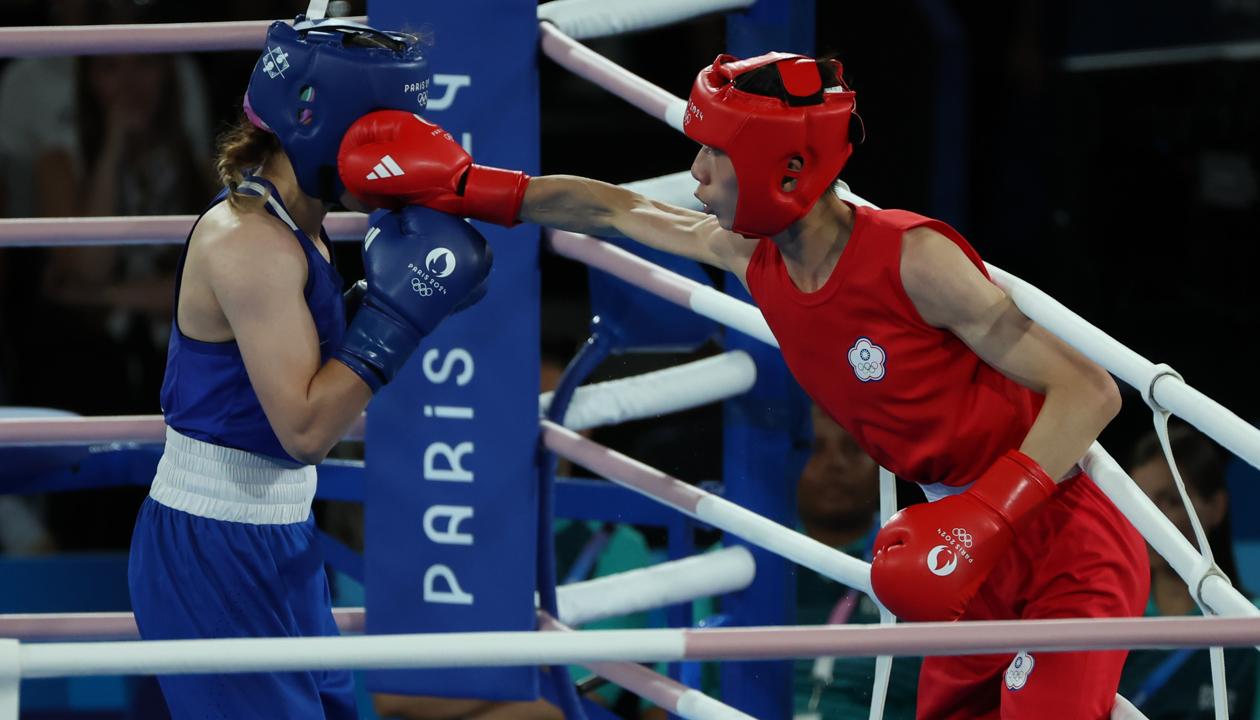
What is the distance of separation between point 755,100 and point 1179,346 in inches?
127

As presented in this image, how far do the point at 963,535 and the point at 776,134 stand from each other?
0.47 m

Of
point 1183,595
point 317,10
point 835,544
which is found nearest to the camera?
point 317,10

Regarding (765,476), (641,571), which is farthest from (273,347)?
(765,476)

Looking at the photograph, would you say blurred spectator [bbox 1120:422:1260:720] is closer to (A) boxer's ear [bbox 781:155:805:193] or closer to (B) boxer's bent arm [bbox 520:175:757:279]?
(B) boxer's bent arm [bbox 520:175:757:279]

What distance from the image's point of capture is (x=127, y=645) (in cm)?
126

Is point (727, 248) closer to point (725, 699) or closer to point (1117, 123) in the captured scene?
point (725, 699)

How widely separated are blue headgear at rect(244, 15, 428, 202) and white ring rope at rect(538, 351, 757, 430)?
0.63 metres

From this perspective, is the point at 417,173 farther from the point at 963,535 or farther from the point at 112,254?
the point at 112,254

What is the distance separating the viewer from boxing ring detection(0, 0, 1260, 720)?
50.8 inches

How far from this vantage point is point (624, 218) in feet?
6.65

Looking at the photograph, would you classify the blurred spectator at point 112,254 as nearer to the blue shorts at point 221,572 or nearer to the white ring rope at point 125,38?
the white ring rope at point 125,38

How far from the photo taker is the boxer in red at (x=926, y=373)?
65.2 inches

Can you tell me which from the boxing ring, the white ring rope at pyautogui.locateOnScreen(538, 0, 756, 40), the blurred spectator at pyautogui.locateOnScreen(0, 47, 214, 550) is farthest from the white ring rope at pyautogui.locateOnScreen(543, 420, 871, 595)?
the blurred spectator at pyautogui.locateOnScreen(0, 47, 214, 550)

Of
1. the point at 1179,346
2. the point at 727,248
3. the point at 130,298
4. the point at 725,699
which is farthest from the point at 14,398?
the point at 1179,346
